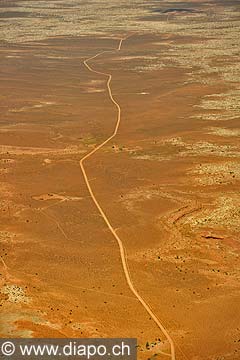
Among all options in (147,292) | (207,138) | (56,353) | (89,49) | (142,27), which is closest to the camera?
(56,353)

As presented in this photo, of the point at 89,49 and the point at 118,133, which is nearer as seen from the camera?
the point at 118,133

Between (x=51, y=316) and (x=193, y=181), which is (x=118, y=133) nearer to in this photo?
(x=193, y=181)

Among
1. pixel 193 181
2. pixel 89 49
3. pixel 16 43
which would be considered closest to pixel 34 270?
pixel 193 181

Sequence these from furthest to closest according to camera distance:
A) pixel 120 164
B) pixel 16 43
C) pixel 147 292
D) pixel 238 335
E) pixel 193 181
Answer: pixel 16 43 < pixel 120 164 < pixel 193 181 < pixel 147 292 < pixel 238 335

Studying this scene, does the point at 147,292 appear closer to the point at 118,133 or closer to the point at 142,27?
the point at 118,133

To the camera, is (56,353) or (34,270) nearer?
(56,353)

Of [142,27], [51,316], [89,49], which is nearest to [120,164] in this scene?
[51,316]
